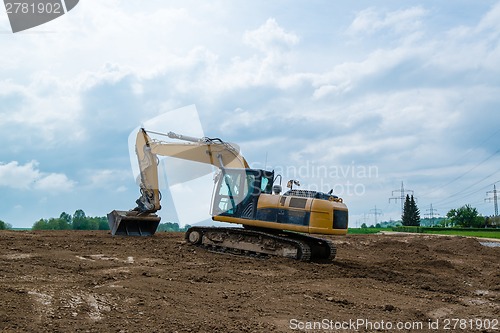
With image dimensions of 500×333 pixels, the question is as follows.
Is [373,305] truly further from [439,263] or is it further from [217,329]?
[439,263]

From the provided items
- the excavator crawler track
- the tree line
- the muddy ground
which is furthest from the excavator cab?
the tree line

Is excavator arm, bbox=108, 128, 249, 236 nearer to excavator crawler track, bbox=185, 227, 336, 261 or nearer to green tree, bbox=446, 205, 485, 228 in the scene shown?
excavator crawler track, bbox=185, 227, 336, 261

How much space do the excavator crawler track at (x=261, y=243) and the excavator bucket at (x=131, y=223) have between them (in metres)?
3.07

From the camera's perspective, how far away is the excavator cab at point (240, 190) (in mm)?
15938

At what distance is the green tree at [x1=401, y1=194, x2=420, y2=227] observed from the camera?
100 meters

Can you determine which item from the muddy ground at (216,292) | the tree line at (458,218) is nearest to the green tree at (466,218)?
the tree line at (458,218)

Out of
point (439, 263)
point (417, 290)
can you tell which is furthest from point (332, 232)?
point (439, 263)

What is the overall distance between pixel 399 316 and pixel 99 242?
34.5 feet

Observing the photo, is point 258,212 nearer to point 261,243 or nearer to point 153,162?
point 261,243

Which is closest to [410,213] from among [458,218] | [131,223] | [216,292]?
[458,218]

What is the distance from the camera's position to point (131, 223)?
19625mm

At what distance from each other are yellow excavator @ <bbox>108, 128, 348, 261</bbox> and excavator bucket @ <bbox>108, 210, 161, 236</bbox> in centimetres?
289

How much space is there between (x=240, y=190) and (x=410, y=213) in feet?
301

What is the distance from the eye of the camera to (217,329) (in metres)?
7.67
